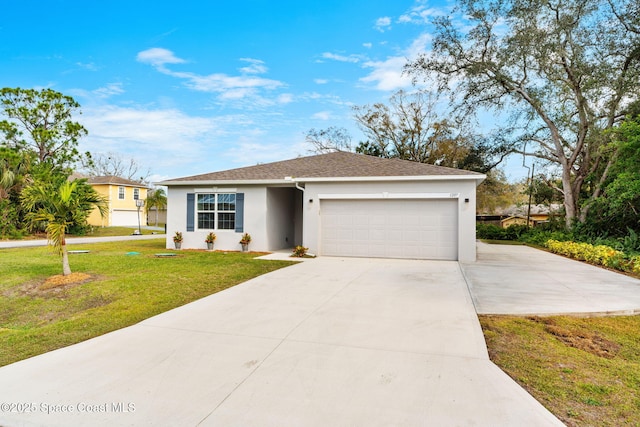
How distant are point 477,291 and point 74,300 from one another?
7242 mm

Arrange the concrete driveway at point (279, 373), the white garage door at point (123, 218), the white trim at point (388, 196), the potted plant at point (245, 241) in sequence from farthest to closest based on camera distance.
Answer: the white garage door at point (123, 218)
the potted plant at point (245, 241)
the white trim at point (388, 196)
the concrete driveway at point (279, 373)

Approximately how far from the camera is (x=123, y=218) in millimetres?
31641

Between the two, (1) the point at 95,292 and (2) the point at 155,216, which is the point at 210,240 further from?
(2) the point at 155,216

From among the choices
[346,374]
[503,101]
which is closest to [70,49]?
[346,374]

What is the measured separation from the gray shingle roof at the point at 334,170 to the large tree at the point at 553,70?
853cm

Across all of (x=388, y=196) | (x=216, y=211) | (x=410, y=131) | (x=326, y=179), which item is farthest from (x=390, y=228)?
(x=410, y=131)

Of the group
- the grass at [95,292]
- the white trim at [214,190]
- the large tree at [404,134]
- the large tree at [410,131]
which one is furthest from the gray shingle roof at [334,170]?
the large tree at [410,131]

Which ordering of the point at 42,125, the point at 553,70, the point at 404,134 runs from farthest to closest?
the point at 404,134 < the point at 42,125 < the point at 553,70

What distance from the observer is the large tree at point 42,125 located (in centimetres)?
2445

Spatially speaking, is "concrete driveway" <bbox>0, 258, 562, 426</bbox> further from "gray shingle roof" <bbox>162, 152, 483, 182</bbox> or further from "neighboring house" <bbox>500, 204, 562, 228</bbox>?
"neighboring house" <bbox>500, 204, 562, 228</bbox>

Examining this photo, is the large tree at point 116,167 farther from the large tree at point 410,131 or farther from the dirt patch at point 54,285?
the dirt patch at point 54,285

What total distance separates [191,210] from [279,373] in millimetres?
11029

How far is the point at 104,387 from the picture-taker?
2.96 metres

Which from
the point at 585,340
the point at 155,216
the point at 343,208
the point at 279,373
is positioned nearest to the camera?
the point at 279,373
